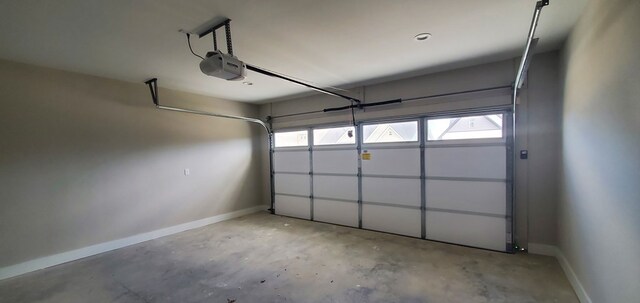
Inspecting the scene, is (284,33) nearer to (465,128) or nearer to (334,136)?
(334,136)

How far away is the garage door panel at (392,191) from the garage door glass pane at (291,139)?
173 cm

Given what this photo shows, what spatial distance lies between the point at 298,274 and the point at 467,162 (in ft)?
9.55

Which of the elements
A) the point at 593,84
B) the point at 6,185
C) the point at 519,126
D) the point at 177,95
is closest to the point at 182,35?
the point at 177,95

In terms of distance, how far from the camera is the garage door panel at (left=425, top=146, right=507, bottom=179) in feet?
11.8

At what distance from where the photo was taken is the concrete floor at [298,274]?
2562 millimetres

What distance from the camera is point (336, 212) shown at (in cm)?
520

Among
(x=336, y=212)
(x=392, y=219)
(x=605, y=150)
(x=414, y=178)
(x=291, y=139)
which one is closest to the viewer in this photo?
(x=605, y=150)

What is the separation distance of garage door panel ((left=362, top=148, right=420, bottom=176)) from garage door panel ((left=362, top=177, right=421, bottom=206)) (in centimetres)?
14

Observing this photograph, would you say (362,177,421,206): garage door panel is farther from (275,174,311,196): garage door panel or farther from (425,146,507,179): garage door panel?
(275,174,311,196): garage door panel

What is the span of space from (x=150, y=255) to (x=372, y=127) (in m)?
4.15

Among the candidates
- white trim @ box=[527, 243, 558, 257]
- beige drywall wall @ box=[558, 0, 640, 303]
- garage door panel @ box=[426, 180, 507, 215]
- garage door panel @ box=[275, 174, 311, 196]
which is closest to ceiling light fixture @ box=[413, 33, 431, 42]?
beige drywall wall @ box=[558, 0, 640, 303]

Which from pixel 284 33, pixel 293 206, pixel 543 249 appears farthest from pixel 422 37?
pixel 293 206

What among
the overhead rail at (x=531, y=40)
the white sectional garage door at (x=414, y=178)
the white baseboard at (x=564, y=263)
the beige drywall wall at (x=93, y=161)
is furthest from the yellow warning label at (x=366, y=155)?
the beige drywall wall at (x=93, y=161)

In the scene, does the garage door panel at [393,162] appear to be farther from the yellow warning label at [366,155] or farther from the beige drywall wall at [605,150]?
the beige drywall wall at [605,150]
